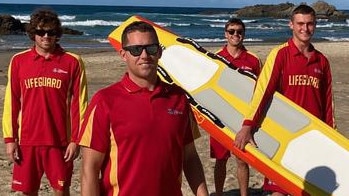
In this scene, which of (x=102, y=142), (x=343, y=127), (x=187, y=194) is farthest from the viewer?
(x=343, y=127)

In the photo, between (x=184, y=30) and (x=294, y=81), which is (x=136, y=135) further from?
(x=184, y=30)

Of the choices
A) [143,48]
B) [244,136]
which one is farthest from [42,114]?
[143,48]

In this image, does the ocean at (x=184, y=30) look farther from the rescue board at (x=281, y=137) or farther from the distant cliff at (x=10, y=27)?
the rescue board at (x=281, y=137)

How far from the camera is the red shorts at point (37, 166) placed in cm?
457

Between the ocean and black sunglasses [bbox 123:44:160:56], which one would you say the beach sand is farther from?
the ocean

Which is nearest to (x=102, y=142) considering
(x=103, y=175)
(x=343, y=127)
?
(x=103, y=175)

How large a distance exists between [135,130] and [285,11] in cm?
9478

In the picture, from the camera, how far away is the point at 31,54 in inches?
181

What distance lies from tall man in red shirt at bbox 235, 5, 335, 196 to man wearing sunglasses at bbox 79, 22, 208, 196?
1.91m

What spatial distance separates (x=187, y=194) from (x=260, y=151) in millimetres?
1612

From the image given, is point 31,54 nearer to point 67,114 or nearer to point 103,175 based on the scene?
point 67,114

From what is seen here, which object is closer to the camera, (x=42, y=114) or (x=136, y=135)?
(x=136, y=135)

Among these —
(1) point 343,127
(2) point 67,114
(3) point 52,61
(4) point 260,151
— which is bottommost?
(1) point 343,127

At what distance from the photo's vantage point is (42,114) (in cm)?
459
